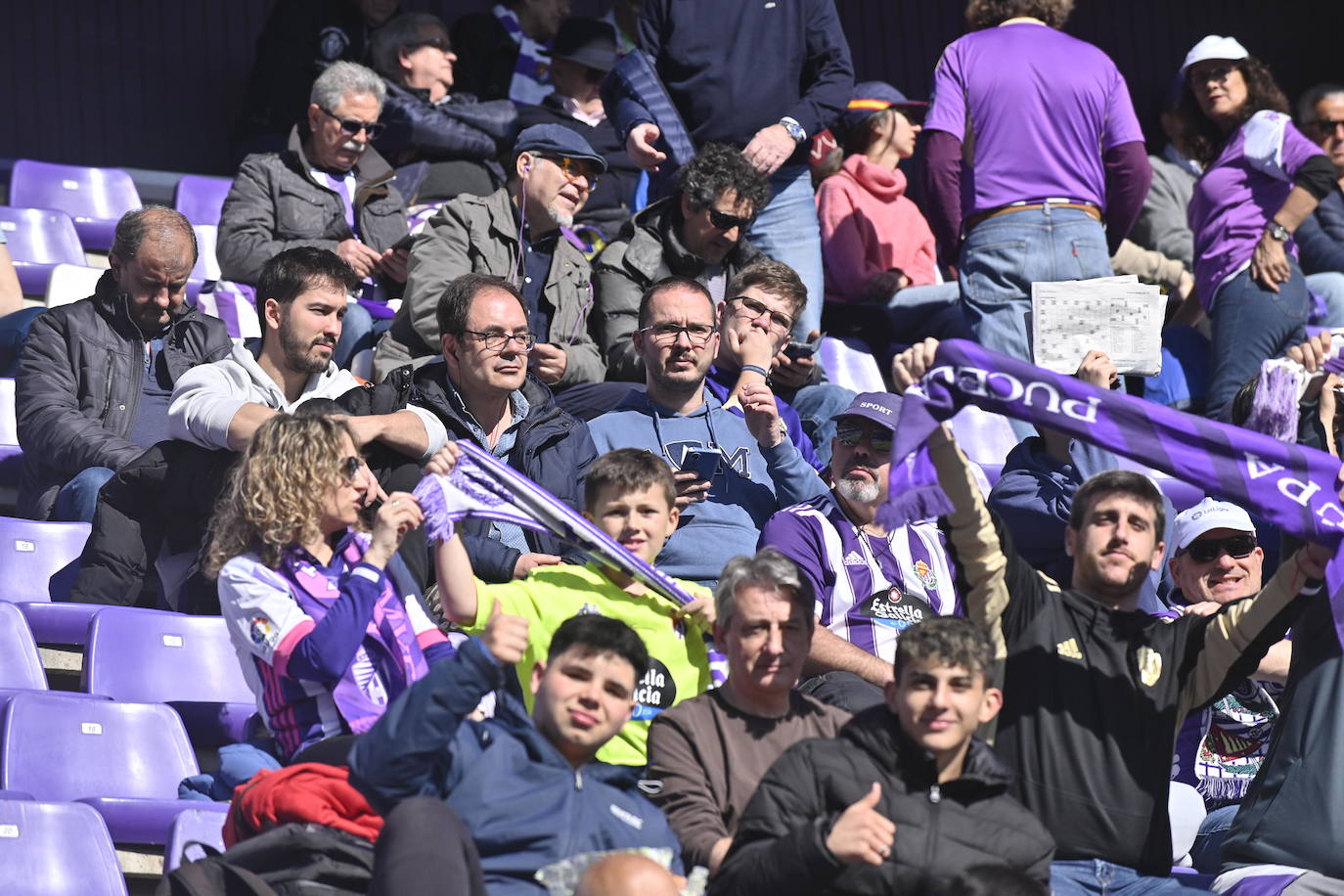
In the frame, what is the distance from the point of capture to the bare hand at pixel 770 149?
6.88 metres

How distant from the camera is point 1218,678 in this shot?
424 cm

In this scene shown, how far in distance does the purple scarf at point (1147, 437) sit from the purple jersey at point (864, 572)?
2.52 ft

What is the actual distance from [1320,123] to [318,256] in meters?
4.77

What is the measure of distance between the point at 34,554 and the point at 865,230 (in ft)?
11.8

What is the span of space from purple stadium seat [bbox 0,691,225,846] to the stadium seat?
8.12 feet

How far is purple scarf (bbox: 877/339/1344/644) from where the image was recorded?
4164mm

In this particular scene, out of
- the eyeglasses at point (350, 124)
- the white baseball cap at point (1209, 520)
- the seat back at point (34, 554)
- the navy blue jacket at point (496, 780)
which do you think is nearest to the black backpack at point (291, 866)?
the navy blue jacket at point (496, 780)

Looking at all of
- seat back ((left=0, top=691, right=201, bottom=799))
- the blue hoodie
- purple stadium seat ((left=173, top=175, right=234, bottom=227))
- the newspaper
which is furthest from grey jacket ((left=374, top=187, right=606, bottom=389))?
purple stadium seat ((left=173, top=175, right=234, bottom=227))

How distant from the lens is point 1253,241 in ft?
24.1

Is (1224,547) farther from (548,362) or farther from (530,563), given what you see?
(548,362)

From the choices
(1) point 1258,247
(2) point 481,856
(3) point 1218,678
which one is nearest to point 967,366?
(3) point 1218,678

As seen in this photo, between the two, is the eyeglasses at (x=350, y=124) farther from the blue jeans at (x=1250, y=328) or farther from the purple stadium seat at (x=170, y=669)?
the blue jeans at (x=1250, y=328)

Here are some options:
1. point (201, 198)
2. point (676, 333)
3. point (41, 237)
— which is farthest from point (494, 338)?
point (201, 198)

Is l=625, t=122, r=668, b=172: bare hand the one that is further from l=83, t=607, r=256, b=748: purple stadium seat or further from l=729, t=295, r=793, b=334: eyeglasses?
l=83, t=607, r=256, b=748: purple stadium seat
